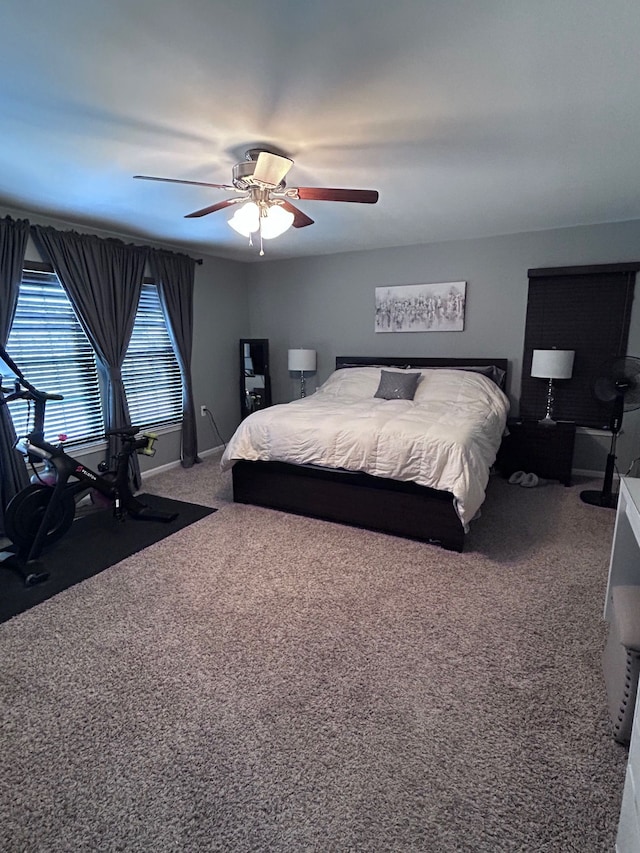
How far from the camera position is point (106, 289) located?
12.5ft

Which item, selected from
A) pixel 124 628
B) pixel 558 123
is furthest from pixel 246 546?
pixel 558 123

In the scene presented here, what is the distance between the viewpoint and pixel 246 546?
118 inches

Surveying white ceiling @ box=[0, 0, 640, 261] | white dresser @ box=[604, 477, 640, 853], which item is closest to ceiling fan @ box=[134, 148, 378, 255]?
white ceiling @ box=[0, 0, 640, 261]

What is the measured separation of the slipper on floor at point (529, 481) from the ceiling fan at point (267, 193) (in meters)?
2.96

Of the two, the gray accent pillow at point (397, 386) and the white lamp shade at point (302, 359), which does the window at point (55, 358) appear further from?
the gray accent pillow at point (397, 386)

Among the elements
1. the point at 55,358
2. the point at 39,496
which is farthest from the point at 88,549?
the point at 55,358

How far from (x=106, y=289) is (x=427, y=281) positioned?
10.4ft

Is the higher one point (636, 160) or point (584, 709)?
point (636, 160)

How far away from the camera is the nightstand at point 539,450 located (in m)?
4.04

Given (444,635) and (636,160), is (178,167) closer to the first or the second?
(636,160)

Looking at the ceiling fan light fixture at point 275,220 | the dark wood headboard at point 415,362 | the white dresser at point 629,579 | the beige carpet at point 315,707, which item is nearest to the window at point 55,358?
the beige carpet at point 315,707

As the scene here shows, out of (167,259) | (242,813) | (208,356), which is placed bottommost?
(242,813)

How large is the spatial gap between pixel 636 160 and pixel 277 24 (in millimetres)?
2115

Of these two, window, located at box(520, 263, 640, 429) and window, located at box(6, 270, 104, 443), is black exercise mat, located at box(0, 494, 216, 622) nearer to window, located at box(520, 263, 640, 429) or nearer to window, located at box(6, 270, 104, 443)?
window, located at box(6, 270, 104, 443)
